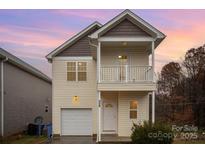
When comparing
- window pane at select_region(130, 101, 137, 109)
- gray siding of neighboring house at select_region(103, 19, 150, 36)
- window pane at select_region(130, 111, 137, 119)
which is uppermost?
gray siding of neighboring house at select_region(103, 19, 150, 36)

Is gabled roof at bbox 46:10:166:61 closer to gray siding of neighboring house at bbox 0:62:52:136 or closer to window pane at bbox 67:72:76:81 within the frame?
window pane at bbox 67:72:76:81

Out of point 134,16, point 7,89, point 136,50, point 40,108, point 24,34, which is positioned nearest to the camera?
point 134,16

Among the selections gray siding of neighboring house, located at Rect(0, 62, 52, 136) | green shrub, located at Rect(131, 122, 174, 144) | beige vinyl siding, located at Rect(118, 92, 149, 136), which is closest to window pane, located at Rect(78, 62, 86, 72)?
beige vinyl siding, located at Rect(118, 92, 149, 136)

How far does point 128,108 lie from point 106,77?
104 inches

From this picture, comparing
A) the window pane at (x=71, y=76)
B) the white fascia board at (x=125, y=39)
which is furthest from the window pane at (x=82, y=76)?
the white fascia board at (x=125, y=39)

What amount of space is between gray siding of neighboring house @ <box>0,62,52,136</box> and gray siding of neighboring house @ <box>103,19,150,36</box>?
8388 mm

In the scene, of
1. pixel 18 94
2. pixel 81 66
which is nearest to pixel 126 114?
pixel 81 66

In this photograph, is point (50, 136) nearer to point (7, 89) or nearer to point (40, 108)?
point (7, 89)

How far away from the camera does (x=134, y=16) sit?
2075 cm

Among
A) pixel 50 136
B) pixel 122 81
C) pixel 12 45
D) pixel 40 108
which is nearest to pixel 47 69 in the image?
pixel 40 108

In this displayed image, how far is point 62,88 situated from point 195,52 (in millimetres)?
16795

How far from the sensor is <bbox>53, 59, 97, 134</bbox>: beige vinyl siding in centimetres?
2462

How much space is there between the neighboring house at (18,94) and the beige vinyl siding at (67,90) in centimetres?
334

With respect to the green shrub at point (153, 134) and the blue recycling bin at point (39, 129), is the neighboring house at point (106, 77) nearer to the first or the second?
the green shrub at point (153, 134)
